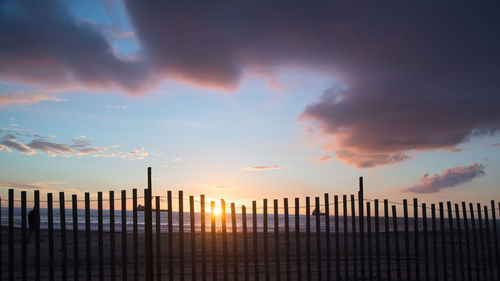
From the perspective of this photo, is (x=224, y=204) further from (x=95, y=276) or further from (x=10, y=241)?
(x=95, y=276)

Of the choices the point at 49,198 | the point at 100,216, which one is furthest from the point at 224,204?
the point at 49,198

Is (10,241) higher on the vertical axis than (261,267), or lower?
higher

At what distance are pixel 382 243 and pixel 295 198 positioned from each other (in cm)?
2250

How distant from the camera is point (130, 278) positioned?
14.3m

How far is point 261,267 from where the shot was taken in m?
15.5

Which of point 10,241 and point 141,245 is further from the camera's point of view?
point 141,245

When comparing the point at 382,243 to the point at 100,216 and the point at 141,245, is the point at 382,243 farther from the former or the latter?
the point at 100,216

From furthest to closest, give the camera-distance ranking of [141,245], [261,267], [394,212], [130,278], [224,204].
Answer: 1. [141,245]
2. [261,267]
3. [130,278]
4. [394,212]
5. [224,204]

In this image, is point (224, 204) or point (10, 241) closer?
point (10, 241)

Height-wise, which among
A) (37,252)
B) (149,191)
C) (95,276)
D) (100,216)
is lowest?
(95,276)

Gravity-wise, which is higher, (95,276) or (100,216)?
(100,216)

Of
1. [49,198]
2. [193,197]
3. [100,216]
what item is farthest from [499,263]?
[49,198]

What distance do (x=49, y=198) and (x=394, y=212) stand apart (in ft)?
26.7

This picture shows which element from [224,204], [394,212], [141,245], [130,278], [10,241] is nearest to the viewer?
[10,241]
